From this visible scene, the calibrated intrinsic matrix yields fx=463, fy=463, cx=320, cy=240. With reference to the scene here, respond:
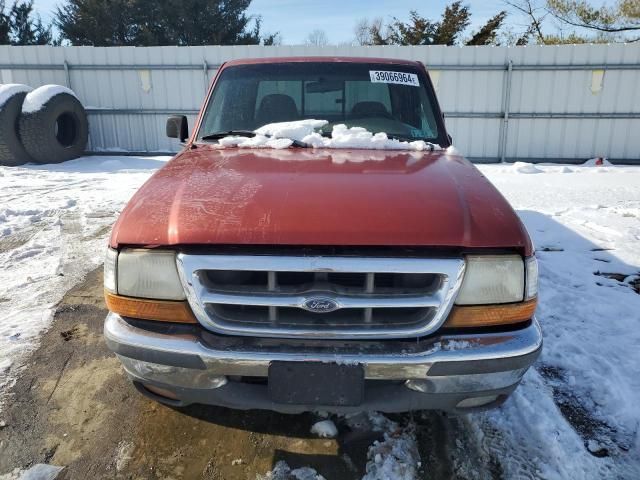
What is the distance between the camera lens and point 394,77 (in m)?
3.23

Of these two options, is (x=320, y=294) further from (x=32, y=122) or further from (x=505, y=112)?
(x=505, y=112)

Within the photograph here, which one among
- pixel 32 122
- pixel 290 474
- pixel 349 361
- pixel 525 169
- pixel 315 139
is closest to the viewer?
pixel 349 361

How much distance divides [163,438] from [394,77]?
264 cm

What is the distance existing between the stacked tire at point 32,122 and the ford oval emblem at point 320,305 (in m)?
10.1

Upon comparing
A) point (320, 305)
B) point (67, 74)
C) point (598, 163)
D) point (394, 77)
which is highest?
point (67, 74)

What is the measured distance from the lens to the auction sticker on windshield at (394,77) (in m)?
3.20

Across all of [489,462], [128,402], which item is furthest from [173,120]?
[489,462]

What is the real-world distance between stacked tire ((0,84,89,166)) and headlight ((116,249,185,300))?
378 inches

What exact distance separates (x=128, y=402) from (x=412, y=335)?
5.36 feet

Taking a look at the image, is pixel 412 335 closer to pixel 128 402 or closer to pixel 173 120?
pixel 128 402

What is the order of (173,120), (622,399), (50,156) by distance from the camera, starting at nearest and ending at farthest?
(622,399), (173,120), (50,156)

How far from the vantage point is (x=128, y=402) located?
97.7 inches

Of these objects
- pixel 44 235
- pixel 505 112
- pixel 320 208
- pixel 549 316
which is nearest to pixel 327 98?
pixel 320 208

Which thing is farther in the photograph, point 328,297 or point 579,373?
point 579,373
